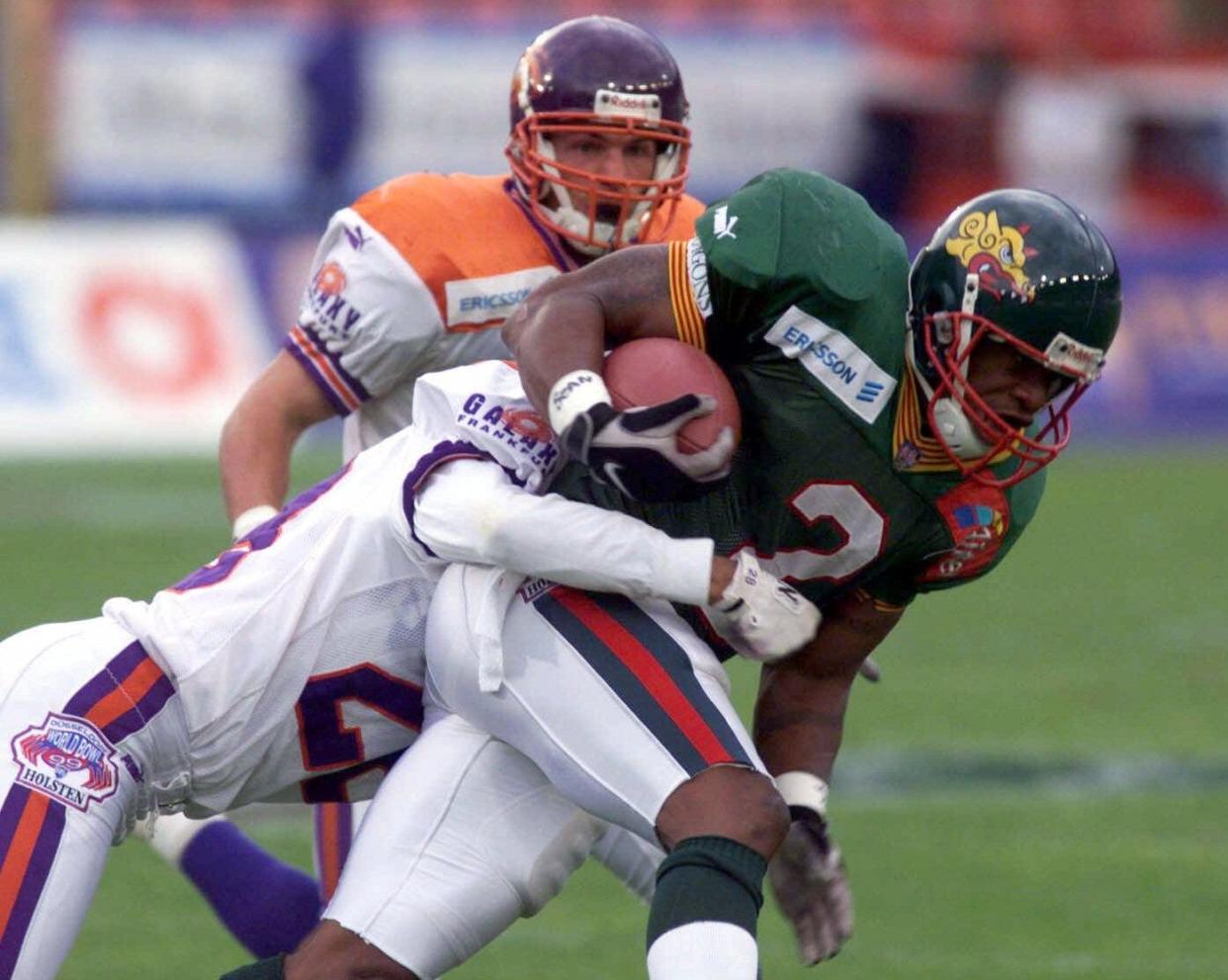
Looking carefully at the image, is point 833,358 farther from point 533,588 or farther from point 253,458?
point 253,458

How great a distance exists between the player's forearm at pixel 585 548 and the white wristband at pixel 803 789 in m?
0.45

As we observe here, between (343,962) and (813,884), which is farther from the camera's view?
(813,884)

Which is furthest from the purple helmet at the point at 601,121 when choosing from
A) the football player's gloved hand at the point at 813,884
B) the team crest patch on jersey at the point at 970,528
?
the football player's gloved hand at the point at 813,884

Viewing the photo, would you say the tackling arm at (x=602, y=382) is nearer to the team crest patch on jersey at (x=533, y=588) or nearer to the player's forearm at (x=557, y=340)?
the player's forearm at (x=557, y=340)

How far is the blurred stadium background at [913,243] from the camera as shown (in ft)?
16.7

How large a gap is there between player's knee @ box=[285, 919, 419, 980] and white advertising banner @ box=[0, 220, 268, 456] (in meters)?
8.58

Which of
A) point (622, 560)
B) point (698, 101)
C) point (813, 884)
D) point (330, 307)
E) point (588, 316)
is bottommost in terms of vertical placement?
point (698, 101)

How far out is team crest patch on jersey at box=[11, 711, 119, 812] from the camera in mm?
3180

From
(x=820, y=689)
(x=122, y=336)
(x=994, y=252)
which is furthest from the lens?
(x=122, y=336)

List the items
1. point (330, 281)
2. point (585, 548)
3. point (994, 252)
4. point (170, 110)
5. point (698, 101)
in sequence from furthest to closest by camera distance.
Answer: point (698, 101) < point (170, 110) < point (330, 281) < point (994, 252) < point (585, 548)

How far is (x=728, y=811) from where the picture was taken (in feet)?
10.0

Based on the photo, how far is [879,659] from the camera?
25.4 ft

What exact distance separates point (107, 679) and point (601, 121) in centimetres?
130

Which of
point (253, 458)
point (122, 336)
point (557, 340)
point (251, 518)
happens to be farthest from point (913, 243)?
point (557, 340)
